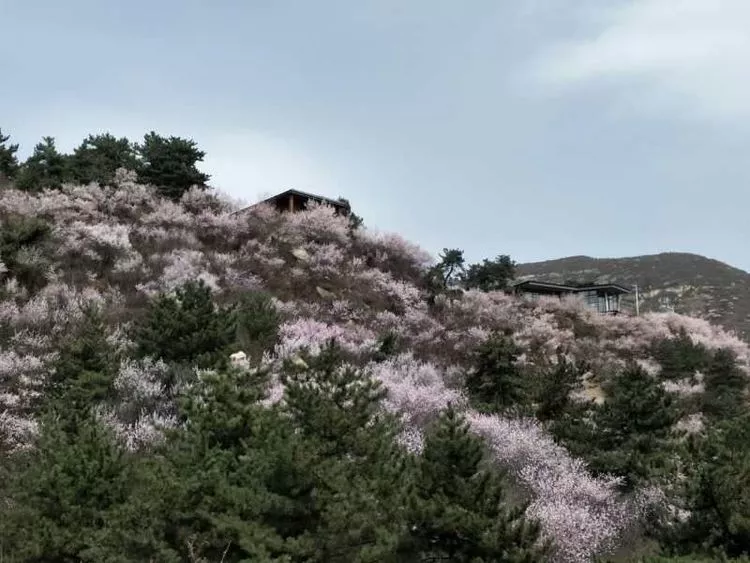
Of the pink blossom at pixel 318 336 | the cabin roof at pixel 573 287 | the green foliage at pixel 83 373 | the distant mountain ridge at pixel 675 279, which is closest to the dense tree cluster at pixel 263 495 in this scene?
the green foliage at pixel 83 373

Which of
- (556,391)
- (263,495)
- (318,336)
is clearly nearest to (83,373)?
(263,495)

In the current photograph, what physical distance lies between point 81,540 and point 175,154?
3137 centimetres

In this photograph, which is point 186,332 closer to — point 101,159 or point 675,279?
point 101,159

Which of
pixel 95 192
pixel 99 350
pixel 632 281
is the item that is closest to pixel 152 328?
pixel 99 350

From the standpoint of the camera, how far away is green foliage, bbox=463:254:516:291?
40781 millimetres

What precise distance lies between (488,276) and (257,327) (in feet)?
68.0

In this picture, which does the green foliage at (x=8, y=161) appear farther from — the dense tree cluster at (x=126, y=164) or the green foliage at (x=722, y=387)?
the green foliage at (x=722, y=387)

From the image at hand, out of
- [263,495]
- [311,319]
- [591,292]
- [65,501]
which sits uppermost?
[591,292]

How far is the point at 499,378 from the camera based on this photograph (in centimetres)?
2030

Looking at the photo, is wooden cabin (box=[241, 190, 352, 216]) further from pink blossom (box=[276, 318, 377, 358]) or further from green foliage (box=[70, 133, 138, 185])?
pink blossom (box=[276, 318, 377, 358])

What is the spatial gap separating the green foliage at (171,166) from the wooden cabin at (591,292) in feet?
70.2

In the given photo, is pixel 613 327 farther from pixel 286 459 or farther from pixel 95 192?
pixel 286 459

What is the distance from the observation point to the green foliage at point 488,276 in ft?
134

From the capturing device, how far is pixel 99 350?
17.0 metres
